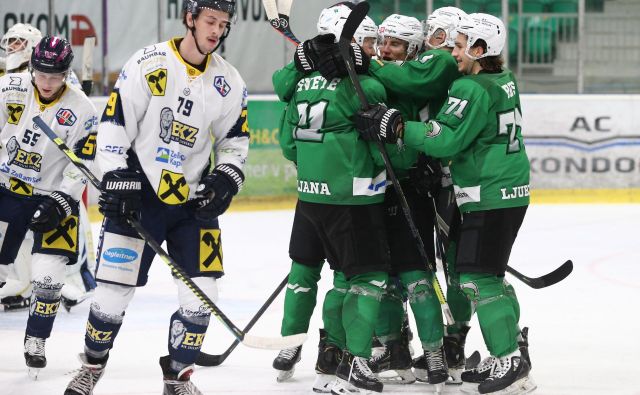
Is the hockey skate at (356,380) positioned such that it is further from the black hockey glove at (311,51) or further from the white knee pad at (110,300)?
the black hockey glove at (311,51)

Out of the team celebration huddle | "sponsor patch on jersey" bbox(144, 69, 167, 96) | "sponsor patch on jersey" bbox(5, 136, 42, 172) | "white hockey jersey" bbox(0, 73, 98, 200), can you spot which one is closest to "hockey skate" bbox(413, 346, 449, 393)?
the team celebration huddle

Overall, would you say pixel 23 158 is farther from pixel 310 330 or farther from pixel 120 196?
pixel 310 330

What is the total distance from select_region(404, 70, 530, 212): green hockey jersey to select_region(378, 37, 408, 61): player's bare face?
0.35 meters

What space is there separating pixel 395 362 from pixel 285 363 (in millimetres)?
375

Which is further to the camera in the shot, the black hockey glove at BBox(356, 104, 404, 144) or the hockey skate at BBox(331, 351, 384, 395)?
the hockey skate at BBox(331, 351, 384, 395)

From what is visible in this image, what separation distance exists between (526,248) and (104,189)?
4194 mm

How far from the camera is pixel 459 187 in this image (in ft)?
12.5

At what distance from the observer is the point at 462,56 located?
3814 mm

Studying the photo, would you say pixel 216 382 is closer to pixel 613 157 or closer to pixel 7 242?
pixel 7 242

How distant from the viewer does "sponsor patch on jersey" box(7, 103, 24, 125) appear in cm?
420

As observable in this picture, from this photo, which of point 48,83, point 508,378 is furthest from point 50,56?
point 508,378

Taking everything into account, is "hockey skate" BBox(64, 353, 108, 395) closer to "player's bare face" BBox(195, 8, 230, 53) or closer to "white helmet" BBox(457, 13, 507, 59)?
"player's bare face" BBox(195, 8, 230, 53)

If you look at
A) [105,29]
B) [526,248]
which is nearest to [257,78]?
[105,29]

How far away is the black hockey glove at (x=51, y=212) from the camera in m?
4.08
